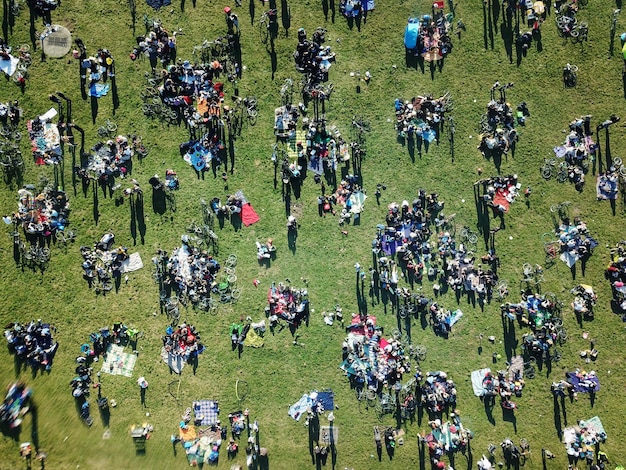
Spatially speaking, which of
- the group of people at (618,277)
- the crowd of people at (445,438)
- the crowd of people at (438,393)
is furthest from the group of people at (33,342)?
the group of people at (618,277)

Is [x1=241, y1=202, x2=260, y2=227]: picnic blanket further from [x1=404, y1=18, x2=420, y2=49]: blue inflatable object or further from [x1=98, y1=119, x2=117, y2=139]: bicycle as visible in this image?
[x1=404, y1=18, x2=420, y2=49]: blue inflatable object

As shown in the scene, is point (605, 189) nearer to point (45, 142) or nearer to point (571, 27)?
point (571, 27)

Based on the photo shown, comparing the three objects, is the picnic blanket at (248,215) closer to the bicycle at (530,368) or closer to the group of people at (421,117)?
the group of people at (421,117)

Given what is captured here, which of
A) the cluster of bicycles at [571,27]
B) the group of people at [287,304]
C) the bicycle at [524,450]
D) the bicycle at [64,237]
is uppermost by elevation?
the cluster of bicycles at [571,27]

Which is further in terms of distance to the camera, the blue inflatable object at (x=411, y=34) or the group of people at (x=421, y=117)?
the group of people at (x=421, y=117)

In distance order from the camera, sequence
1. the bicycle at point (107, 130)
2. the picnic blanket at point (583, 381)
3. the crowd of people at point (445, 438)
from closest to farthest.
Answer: the crowd of people at point (445, 438), the picnic blanket at point (583, 381), the bicycle at point (107, 130)

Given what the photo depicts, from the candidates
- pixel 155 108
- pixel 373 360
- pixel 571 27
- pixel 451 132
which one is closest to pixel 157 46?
pixel 155 108

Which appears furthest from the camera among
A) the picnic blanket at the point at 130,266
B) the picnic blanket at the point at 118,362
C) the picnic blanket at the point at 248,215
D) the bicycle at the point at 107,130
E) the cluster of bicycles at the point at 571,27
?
the cluster of bicycles at the point at 571,27

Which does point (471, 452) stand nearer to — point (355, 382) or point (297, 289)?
point (355, 382)
